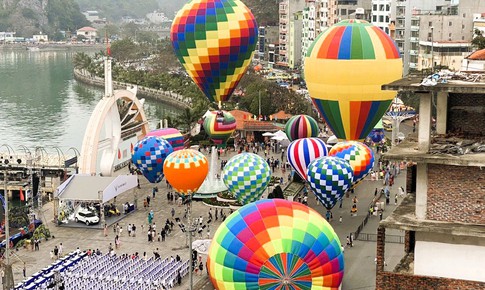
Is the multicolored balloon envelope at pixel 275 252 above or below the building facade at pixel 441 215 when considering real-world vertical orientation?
below

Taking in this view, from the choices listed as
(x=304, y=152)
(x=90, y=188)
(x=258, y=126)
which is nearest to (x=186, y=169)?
(x=90, y=188)

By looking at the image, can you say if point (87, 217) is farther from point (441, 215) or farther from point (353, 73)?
point (441, 215)

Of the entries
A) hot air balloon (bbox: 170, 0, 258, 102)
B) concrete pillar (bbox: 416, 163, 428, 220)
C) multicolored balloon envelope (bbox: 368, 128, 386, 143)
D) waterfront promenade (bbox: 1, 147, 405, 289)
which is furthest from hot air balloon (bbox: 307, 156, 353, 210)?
concrete pillar (bbox: 416, 163, 428, 220)

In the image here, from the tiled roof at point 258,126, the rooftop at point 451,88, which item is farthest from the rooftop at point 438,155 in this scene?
the tiled roof at point 258,126

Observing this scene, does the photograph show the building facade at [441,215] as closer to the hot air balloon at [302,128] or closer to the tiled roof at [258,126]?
the hot air balloon at [302,128]

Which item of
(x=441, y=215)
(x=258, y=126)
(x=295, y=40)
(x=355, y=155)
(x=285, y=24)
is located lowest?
(x=258, y=126)

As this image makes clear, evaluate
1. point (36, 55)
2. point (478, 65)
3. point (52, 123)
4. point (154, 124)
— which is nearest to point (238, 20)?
point (478, 65)

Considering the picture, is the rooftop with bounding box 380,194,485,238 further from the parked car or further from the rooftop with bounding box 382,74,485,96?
the parked car
